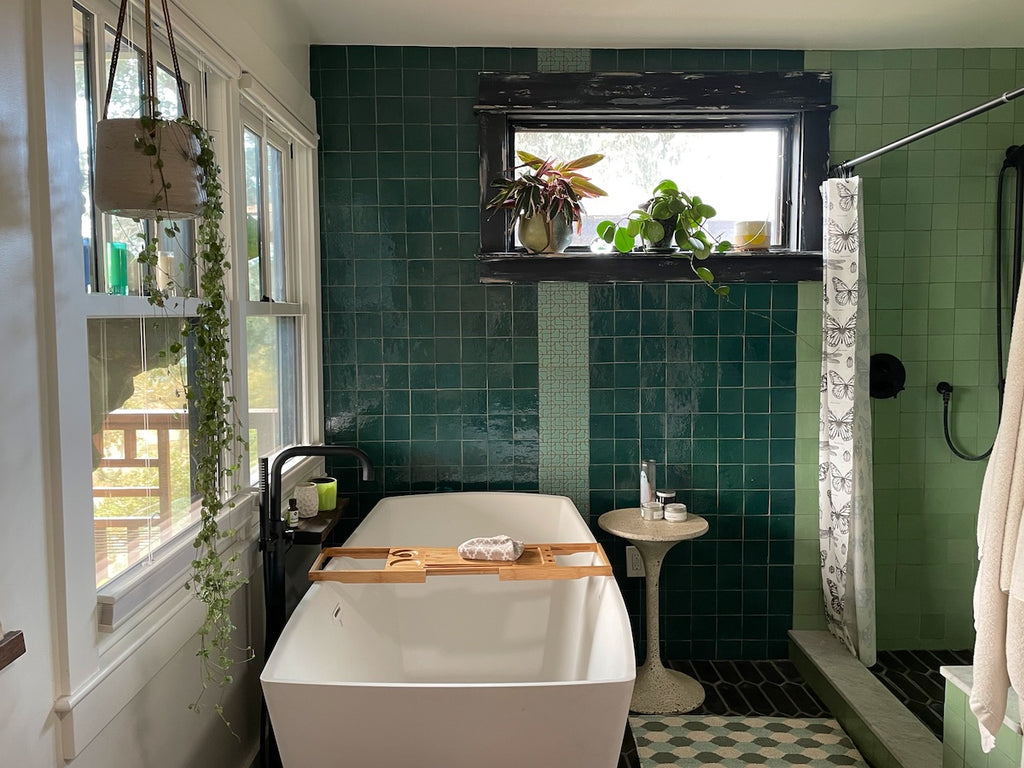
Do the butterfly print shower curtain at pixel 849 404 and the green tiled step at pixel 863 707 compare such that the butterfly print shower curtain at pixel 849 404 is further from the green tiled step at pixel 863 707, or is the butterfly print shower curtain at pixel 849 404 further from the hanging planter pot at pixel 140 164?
the hanging planter pot at pixel 140 164

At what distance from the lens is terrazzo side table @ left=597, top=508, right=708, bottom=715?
310 cm

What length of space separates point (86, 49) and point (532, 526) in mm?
2212

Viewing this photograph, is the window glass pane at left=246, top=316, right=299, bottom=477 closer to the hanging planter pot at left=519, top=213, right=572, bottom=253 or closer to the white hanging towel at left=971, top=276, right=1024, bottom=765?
the hanging planter pot at left=519, top=213, right=572, bottom=253

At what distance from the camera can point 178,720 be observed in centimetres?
203

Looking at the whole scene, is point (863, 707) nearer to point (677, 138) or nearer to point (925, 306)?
point (925, 306)

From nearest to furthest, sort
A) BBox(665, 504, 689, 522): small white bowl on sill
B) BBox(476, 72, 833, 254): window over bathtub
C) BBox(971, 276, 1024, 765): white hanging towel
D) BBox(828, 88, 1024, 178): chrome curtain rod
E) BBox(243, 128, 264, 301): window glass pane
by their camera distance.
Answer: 1. BBox(971, 276, 1024, 765): white hanging towel
2. BBox(828, 88, 1024, 178): chrome curtain rod
3. BBox(243, 128, 264, 301): window glass pane
4. BBox(665, 504, 689, 522): small white bowl on sill
5. BBox(476, 72, 833, 254): window over bathtub

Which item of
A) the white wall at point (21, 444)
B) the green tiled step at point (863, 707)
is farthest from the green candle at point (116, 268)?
the green tiled step at point (863, 707)

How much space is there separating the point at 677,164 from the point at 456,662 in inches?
83.3

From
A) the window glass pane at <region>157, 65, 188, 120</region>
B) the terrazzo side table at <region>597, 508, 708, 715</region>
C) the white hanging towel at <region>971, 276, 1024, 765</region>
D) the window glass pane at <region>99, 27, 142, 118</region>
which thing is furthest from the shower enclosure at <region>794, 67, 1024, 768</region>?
the window glass pane at <region>99, 27, 142, 118</region>

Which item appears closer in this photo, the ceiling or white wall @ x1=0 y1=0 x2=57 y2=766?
white wall @ x1=0 y1=0 x2=57 y2=766

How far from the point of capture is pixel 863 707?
2842 mm

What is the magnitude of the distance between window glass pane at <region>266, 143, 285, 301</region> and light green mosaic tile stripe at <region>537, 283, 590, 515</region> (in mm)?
995

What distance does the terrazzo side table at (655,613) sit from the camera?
10.2 ft

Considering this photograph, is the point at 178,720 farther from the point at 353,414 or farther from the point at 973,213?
the point at 973,213
